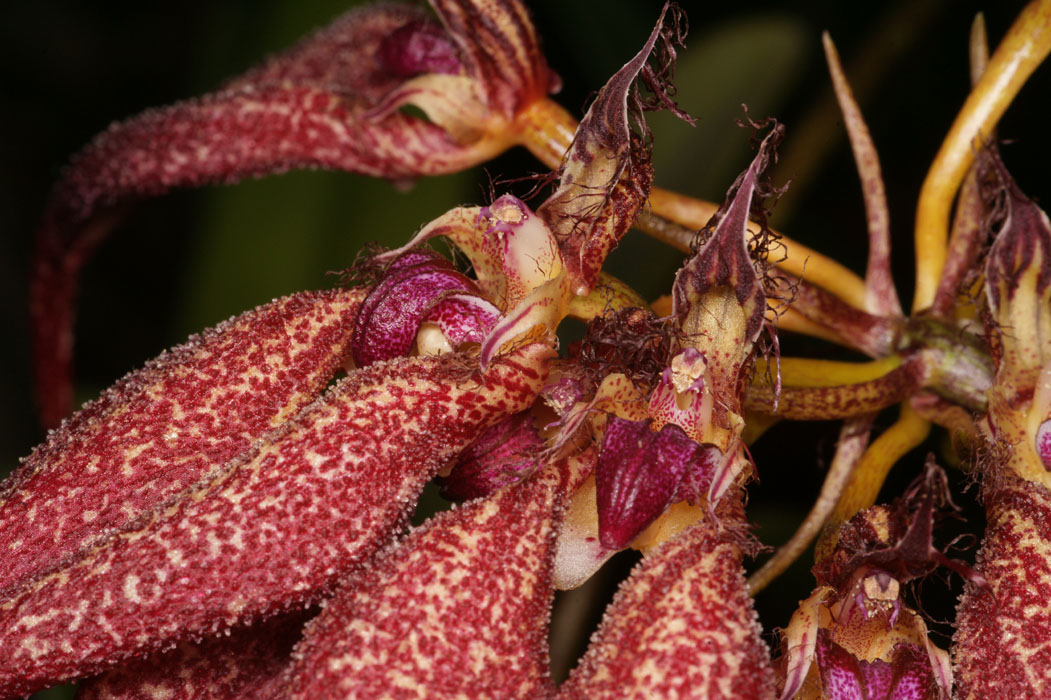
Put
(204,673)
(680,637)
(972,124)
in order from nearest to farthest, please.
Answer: (680,637), (204,673), (972,124)

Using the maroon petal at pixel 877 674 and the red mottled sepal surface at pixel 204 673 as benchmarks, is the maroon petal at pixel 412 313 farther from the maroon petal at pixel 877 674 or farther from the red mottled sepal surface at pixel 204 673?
the maroon petal at pixel 877 674

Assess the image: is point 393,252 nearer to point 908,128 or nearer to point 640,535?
point 640,535

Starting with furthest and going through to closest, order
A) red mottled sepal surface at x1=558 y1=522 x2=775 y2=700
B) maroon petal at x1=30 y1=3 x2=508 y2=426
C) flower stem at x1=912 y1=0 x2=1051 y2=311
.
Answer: maroon petal at x1=30 y1=3 x2=508 y2=426 < flower stem at x1=912 y1=0 x2=1051 y2=311 < red mottled sepal surface at x1=558 y1=522 x2=775 y2=700

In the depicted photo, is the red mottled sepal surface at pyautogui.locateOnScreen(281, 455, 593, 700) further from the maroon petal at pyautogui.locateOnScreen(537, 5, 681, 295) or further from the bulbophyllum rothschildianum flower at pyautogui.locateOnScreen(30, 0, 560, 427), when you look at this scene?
the bulbophyllum rothschildianum flower at pyautogui.locateOnScreen(30, 0, 560, 427)

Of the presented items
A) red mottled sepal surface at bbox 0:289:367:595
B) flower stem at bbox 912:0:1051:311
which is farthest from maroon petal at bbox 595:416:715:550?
flower stem at bbox 912:0:1051:311

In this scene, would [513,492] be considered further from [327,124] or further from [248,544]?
[327,124]

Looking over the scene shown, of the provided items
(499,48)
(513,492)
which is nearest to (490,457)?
(513,492)
